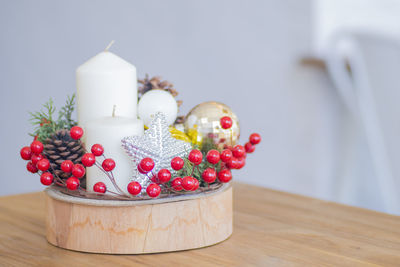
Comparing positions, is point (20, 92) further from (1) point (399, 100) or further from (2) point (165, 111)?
(1) point (399, 100)

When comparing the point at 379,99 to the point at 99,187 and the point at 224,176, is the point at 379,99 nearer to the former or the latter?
the point at 224,176

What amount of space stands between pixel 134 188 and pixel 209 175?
89 millimetres

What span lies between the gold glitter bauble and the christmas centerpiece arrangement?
0.05m

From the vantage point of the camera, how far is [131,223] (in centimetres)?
59

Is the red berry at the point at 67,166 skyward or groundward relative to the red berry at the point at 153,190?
skyward

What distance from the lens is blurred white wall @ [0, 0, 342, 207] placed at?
48.2 inches

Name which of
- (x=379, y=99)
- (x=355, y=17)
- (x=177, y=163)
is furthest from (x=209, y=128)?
(x=355, y=17)

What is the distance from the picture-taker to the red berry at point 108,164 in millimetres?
584

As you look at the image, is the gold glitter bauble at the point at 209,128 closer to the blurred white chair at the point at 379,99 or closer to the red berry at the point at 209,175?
the red berry at the point at 209,175

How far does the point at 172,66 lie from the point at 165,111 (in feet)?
2.80

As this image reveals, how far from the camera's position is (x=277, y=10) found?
73.6 inches

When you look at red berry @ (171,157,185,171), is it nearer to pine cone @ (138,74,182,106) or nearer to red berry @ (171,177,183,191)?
red berry @ (171,177,183,191)

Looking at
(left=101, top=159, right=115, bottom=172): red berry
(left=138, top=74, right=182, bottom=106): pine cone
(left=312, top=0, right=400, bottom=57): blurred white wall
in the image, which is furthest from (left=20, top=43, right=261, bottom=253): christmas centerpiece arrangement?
(left=312, top=0, right=400, bottom=57): blurred white wall

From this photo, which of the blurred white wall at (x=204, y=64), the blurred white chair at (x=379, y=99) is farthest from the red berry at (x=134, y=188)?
the blurred white chair at (x=379, y=99)
